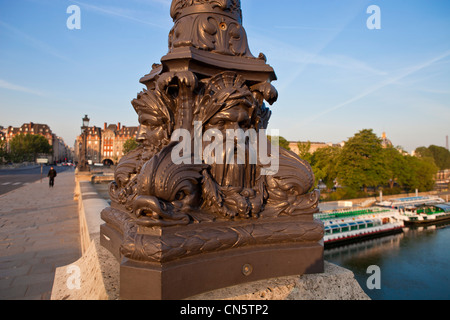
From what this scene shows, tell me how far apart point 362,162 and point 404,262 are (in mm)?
15972

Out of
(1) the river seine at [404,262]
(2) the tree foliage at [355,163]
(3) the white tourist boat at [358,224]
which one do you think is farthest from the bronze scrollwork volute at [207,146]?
(2) the tree foliage at [355,163]

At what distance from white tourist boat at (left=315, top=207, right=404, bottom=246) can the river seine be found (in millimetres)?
569

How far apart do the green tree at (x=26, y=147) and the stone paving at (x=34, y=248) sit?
7160cm

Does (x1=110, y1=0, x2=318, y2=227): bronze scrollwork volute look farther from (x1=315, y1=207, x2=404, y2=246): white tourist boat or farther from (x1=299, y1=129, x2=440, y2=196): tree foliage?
(x1=299, y1=129, x2=440, y2=196): tree foliage

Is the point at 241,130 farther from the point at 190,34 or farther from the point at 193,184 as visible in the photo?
the point at 190,34

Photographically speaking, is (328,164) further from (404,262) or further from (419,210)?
(404,262)

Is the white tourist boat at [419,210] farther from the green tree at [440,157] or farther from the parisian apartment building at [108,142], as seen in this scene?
the parisian apartment building at [108,142]

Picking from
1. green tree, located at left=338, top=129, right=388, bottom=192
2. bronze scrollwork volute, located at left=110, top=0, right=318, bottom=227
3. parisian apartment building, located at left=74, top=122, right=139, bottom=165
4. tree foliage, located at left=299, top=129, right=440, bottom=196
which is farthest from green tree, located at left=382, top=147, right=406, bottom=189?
parisian apartment building, located at left=74, top=122, right=139, bottom=165

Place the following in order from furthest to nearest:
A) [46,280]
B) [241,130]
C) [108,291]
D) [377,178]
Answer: [377,178], [46,280], [241,130], [108,291]

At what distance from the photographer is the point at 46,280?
3.84m

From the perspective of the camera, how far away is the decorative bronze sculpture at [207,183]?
75.5 inches

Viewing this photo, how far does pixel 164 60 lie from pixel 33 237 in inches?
210
